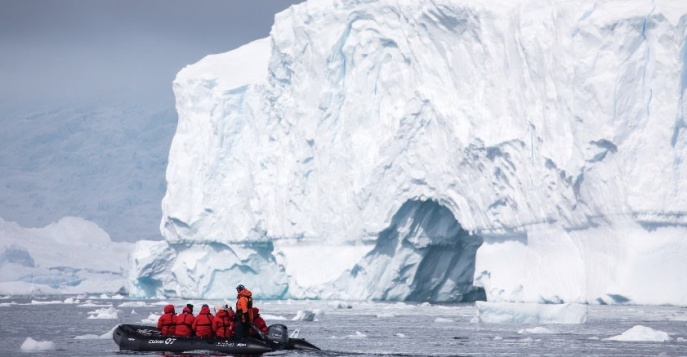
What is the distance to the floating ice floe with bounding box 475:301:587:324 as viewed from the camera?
2353 cm

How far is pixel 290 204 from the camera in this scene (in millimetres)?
36688

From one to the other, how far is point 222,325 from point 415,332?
232 inches

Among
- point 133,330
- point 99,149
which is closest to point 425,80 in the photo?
point 133,330

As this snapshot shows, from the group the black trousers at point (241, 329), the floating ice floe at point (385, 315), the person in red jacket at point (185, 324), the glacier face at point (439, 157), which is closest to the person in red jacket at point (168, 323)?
the person in red jacket at point (185, 324)

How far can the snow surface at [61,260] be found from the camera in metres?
57.7

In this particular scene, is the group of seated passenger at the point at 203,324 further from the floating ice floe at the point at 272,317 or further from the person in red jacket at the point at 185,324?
the floating ice floe at the point at 272,317

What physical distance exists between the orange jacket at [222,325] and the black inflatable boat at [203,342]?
21 cm

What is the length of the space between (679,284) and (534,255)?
174 inches

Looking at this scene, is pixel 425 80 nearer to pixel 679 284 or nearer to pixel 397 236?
pixel 397 236

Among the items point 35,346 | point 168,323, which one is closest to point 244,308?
point 168,323

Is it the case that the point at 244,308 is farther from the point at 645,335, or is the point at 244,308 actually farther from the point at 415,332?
the point at 645,335

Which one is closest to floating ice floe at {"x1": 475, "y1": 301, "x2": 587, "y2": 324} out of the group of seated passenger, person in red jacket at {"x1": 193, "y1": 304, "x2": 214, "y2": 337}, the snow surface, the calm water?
the calm water

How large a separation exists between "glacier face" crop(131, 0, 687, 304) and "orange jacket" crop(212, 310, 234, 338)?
11437 mm

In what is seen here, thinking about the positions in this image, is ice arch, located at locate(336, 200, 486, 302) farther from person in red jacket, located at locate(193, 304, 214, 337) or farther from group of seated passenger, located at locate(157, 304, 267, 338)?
person in red jacket, located at locate(193, 304, 214, 337)
